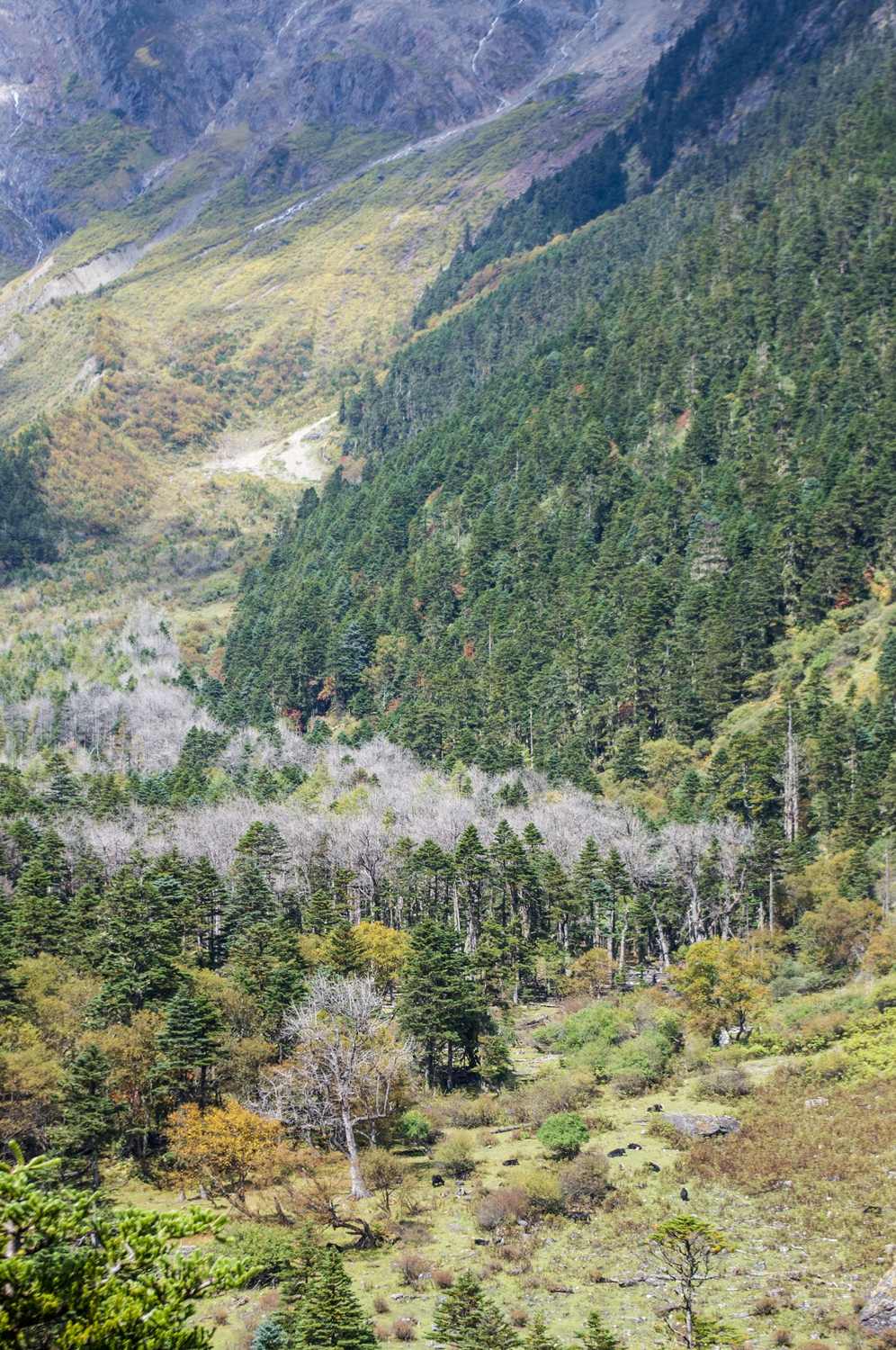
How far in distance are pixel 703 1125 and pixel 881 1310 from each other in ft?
68.2

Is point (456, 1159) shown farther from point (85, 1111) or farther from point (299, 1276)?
point (85, 1111)

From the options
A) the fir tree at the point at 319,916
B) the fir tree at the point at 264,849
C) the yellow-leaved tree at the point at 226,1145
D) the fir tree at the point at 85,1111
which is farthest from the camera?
the fir tree at the point at 264,849

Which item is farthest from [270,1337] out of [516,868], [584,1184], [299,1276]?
[516,868]

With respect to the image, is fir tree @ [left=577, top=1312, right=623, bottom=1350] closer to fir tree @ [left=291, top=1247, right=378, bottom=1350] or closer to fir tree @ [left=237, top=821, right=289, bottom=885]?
fir tree @ [left=291, top=1247, right=378, bottom=1350]

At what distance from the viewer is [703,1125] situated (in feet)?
173

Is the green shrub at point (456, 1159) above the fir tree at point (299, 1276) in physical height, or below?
below

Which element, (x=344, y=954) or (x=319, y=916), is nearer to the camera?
(x=344, y=954)

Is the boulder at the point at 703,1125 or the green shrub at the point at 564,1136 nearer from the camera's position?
the green shrub at the point at 564,1136

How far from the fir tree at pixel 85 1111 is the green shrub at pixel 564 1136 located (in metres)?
21.9

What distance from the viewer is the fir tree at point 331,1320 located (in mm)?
30531

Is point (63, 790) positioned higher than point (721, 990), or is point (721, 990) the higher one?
point (63, 790)

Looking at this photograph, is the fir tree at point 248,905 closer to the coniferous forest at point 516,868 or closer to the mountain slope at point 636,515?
the coniferous forest at point 516,868

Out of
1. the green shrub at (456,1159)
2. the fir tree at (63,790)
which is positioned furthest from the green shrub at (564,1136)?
the fir tree at (63,790)

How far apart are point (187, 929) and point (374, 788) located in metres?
34.5
